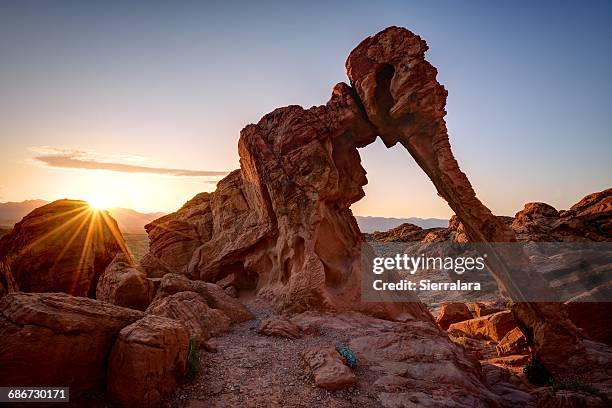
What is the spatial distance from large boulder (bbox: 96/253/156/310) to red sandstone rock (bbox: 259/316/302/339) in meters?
7.00

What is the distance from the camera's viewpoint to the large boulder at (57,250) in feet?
70.9

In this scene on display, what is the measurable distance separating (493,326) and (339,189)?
65.1 ft

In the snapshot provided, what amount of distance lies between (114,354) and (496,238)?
21.9 metres

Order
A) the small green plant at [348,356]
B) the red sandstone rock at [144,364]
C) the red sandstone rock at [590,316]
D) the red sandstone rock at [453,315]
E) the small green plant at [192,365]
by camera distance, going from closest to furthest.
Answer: the red sandstone rock at [144,364] < the small green plant at [192,365] < the small green plant at [348,356] < the red sandstone rock at [590,316] < the red sandstone rock at [453,315]

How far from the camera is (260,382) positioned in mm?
11211

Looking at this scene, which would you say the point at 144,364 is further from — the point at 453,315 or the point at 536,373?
the point at 453,315

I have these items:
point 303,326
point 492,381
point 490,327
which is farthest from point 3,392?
point 490,327

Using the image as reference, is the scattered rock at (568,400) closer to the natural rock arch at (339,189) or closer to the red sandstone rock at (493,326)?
the natural rock arch at (339,189)

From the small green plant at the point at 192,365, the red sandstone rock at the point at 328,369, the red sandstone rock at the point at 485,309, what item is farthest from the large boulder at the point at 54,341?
the red sandstone rock at the point at 485,309

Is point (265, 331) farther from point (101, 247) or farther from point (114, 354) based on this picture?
point (101, 247)

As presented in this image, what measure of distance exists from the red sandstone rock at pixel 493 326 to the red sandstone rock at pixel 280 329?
22.8 metres

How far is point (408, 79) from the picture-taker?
22.0 m

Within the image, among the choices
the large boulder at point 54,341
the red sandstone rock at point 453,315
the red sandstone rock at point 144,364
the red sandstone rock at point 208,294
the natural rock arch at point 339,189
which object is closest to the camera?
the large boulder at point 54,341

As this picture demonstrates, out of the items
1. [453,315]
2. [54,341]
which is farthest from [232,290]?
[453,315]
